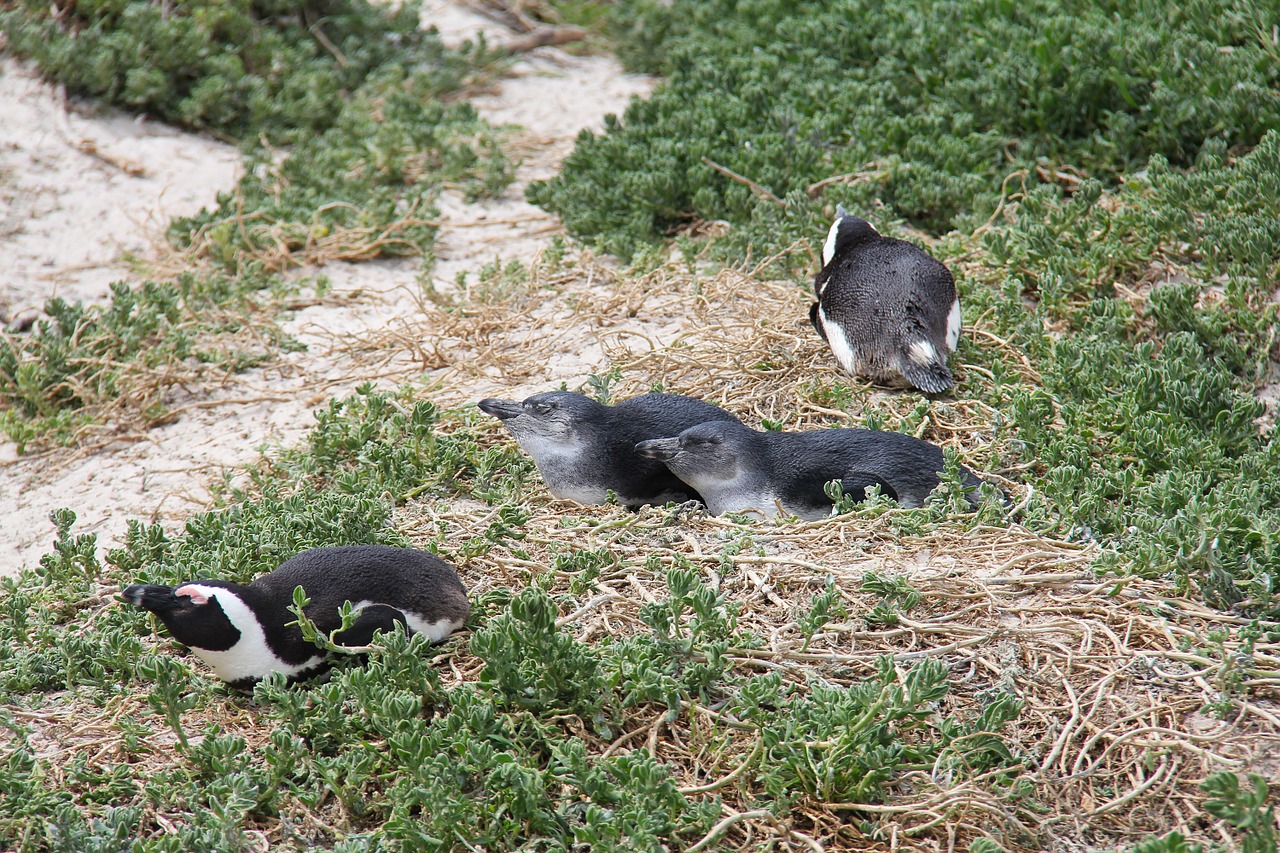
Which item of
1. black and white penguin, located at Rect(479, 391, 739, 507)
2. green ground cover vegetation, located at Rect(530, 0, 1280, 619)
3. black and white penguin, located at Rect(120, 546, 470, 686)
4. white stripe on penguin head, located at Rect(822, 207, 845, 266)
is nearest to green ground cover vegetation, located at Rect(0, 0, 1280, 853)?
green ground cover vegetation, located at Rect(530, 0, 1280, 619)

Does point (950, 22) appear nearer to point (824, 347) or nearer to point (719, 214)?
point (719, 214)

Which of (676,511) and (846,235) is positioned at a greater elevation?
(846,235)

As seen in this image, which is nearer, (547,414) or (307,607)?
(307,607)

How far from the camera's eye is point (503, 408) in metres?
4.67

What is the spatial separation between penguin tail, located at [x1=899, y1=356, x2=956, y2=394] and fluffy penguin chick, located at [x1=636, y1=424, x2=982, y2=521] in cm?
63

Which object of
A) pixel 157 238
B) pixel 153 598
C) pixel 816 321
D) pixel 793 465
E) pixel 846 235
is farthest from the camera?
pixel 157 238

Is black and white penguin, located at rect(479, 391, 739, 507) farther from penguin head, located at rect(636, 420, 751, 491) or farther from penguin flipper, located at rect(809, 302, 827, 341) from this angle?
penguin flipper, located at rect(809, 302, 827, 341)

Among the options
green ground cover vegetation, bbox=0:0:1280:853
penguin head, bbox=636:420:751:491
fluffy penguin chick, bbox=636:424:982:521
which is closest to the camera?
green ground cover vegetation, bbox=0:0:1280:853

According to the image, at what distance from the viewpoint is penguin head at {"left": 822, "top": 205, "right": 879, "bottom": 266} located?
5.69m

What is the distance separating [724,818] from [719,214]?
14.9 ft

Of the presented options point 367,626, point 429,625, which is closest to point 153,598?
point 367,626

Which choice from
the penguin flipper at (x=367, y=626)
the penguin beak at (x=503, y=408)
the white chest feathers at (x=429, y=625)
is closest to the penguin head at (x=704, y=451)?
the penguin beak at (x=503, y=408)

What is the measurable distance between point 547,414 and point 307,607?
1394 millimetres

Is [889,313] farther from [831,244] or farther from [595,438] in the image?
[595,438]
